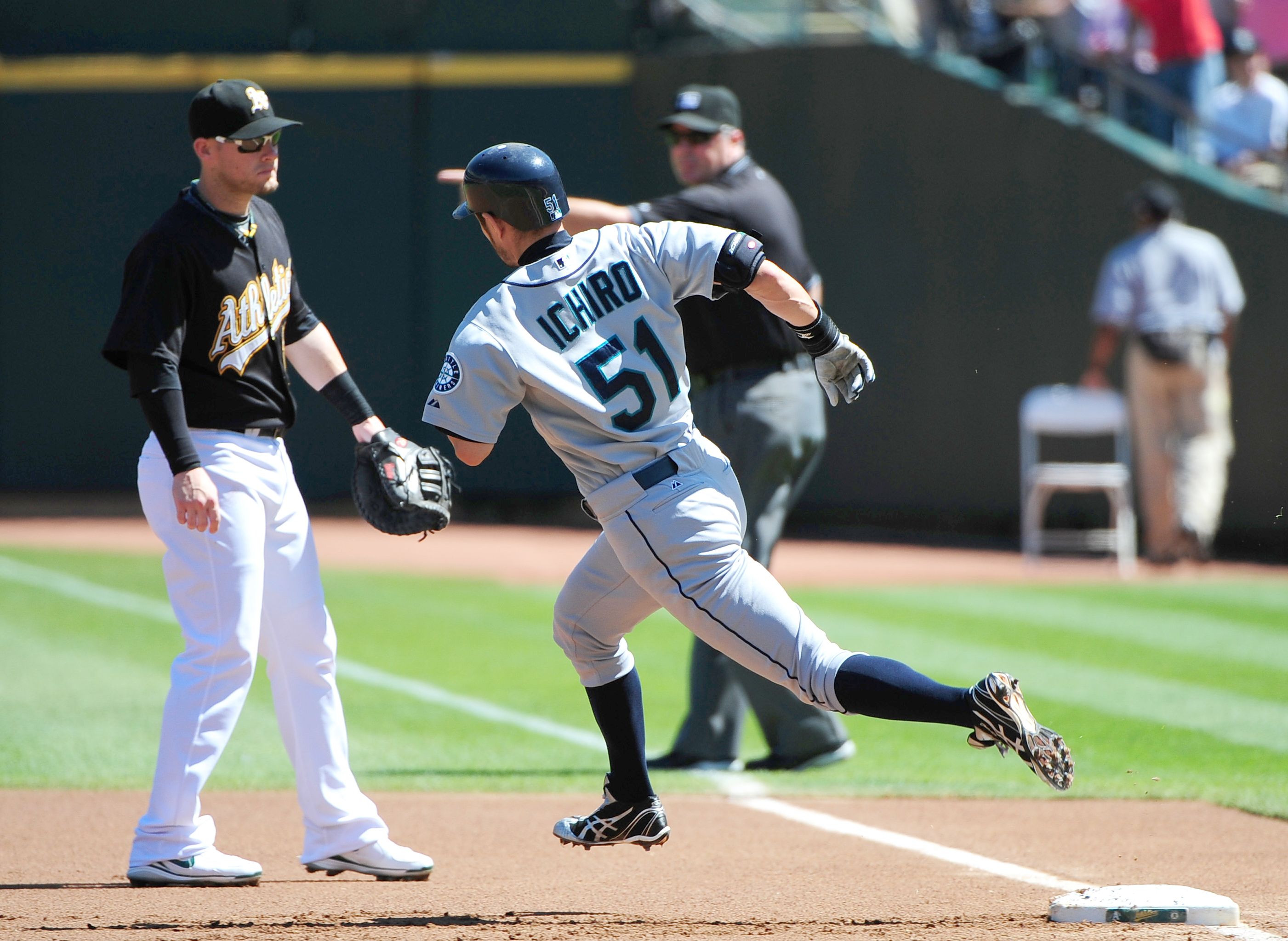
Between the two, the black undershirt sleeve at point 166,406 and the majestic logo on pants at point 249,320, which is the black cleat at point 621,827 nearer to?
the black undershirt sleeve at point 166,406

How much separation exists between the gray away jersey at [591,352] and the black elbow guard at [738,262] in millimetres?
19

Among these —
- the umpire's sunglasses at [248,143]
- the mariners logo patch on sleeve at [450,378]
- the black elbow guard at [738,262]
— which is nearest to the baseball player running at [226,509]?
the umpire's sunglasses at [248,143]

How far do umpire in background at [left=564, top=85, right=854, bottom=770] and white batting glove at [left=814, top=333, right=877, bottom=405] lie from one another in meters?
1.64

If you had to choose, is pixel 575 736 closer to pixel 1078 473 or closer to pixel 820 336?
pixel 820 336

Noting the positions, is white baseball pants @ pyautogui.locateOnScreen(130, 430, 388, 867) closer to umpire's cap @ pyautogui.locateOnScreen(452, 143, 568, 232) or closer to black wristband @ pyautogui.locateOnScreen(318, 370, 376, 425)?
black wristband @ pyautogui.locateOnScreen(318, 370, 376, 425)

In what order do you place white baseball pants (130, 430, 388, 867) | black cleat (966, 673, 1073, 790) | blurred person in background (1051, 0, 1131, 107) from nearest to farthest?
black cleat (966, 673, 1073, 790), white baseball pants (130, 430, 388, 867), blurred person in background (1051, 0, 1131, 107)

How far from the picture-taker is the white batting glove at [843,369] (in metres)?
4.23

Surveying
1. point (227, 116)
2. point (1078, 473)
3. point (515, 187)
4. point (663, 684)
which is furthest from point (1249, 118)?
point (227, 116)

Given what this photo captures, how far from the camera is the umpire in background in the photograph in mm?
5938

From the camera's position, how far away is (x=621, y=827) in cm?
433

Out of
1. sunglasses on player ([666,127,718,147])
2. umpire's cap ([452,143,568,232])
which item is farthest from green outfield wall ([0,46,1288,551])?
umpire's cap ([452,143,568,232])

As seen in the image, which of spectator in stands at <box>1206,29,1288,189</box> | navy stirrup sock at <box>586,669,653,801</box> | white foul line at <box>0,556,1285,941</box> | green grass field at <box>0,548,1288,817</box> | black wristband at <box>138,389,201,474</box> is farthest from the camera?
spectator in stands at <box>1206,29,1288,189</box>

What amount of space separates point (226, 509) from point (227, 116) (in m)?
1.02

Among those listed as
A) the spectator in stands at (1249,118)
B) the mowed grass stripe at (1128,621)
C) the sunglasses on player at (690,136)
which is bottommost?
the mowed grass stripe at (1128,621)
